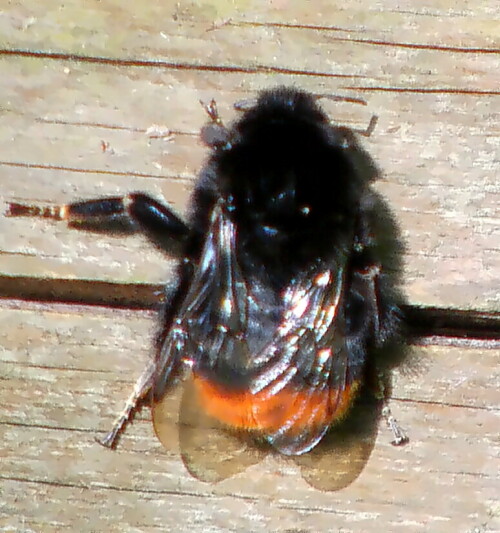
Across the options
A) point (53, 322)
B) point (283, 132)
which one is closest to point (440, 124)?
point (283, 132)

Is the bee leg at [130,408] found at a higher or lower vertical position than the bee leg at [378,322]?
lower

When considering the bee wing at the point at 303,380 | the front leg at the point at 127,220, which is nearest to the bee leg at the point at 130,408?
the front leg at the point at 127,220

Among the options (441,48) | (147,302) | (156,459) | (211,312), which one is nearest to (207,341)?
(211,312)

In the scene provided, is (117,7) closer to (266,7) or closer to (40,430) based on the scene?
(266,7)

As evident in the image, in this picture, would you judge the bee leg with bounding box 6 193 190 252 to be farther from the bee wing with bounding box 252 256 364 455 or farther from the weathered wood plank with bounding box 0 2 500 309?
the bee wing with bounding box 252 256 364 455

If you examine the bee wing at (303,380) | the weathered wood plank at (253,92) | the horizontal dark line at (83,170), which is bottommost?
the bee wing at (303,380)

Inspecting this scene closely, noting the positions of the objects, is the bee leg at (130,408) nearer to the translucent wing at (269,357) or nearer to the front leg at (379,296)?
the translucent wing at (269,357)

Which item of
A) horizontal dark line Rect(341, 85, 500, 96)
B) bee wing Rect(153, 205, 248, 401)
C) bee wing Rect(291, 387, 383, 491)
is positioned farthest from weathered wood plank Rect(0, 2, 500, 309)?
bee wing Rect(291, 387, 383, 491)

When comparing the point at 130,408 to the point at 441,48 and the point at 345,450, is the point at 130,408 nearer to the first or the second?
the point at 345,450
